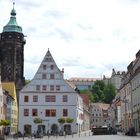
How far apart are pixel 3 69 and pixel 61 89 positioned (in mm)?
43842

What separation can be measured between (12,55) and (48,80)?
43.1 metres

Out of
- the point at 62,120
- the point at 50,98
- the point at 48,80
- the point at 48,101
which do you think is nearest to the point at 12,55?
the point at 48,80

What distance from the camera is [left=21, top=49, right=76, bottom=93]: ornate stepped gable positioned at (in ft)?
302

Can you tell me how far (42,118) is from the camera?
3565 inches

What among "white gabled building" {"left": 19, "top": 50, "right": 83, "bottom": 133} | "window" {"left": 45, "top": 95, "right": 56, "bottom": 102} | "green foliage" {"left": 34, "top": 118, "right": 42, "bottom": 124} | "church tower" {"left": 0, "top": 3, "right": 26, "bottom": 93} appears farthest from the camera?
"church tower" {"left": 0, "top": 3, "right": 26, "bottom": 93}

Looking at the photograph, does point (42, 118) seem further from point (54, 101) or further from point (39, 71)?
point (39, 71)

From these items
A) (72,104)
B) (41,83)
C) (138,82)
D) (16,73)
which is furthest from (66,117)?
(16,73)

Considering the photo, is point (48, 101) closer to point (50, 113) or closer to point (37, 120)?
point (50, 113)

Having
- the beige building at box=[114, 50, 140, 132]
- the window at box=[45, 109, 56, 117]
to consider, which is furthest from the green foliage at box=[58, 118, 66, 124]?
the beige building at box=[114, 50, 140, 132]

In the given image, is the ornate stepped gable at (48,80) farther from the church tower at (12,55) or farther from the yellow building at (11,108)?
the church tower at (12,55)

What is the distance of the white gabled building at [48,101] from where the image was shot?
90.5m

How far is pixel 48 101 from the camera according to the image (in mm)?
91688

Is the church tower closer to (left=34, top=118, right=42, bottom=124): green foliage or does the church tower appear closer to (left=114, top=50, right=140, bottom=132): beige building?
(left=34, top=118, right=42, bottom=124): green foliage

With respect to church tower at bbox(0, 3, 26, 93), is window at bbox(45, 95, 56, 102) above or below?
below
